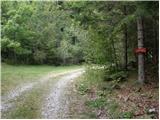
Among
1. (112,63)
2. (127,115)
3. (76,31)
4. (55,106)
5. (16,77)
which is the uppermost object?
(76,31)

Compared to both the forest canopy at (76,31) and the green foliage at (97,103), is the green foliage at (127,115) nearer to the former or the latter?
the green foliage at (97,103)

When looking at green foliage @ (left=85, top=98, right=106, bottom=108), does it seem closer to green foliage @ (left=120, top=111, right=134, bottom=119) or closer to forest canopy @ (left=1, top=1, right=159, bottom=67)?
green foliage @ (left=120, top=111, right=134, bottom=119)

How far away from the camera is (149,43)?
53.5 ft

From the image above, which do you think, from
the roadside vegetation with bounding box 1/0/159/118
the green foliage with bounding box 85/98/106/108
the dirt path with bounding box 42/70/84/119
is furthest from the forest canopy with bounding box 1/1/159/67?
the dirt path with bounding box 42/70/84/119

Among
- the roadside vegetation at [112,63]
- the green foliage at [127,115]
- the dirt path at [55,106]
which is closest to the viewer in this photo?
the green foliage at [127,115]

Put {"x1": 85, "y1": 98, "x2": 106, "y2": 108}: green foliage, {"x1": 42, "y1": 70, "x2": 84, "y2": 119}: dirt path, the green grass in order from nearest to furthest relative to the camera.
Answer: {"x1": 42, "y1": 70, "x2": 84, "y2": 119}: dirt path → {"x1": 85, "y1": 98, "x2": 106, "y2": 108}: green foliage → the green grass

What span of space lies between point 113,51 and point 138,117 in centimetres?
780

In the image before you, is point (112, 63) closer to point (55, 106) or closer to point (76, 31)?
point (55, 106)

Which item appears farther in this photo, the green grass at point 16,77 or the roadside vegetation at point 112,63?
the green grass at point 16,77

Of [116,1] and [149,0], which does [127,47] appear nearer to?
[116,1]

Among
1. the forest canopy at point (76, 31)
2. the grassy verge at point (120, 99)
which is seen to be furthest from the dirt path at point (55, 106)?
the forest canopy at point (76, 31)

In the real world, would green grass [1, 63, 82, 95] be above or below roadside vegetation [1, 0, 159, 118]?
below

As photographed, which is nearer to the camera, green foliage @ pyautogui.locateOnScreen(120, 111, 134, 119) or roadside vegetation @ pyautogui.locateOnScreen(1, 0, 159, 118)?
green foliage @ pyautogui.locateOnScreen(120, 111, 134, 119)

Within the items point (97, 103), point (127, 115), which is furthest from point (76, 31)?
point (127, 115)
